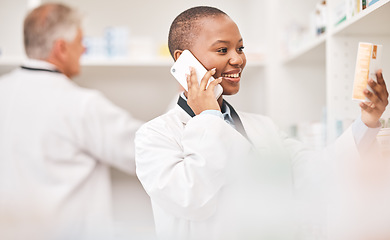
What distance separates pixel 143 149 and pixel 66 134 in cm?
82

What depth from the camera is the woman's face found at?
54cm

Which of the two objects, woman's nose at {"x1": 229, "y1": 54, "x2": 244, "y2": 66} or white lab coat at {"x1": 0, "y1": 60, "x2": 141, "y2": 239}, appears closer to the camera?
woman's nose at {"x1": 229, "y1": 54, "x2": 244, "y2": 66}

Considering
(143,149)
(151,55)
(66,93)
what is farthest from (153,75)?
(143,149)

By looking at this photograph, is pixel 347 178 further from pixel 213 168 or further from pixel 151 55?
pixel 151 55

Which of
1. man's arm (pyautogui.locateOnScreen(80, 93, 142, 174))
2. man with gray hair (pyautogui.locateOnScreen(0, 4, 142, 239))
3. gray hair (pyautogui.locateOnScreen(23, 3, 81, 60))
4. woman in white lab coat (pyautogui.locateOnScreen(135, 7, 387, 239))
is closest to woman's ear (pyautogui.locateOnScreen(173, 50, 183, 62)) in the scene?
woman in white lab coat (pyautogui.locateOnScreen(135, 7, 387, 239))

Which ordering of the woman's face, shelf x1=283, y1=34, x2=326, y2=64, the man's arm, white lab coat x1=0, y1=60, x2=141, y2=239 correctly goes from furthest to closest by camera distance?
the man's arm, white lab coat x1=0, y1=60, x2=141, y2=239, shelf x1=283, y1=34, x2=326, y2=64, the woman's face

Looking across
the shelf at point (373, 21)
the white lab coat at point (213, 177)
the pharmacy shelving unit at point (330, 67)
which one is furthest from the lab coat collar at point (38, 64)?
the shelf at point (373, 21)

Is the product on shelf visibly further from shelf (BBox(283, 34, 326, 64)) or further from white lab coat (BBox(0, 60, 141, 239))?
white lab coat (BBox(0, 60, 141, 239))

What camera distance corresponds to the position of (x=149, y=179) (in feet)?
2.01

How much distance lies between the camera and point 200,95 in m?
0.60

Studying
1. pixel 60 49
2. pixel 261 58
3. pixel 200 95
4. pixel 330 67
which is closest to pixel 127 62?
pixel 60 49

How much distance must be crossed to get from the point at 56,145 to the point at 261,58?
75cm

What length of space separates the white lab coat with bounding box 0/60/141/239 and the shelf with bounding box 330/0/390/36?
0.91 metres

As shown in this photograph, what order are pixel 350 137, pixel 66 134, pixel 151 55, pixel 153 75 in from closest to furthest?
pixel 350 137
pixel 66 134
pixel 153 75
pixel 151 55
